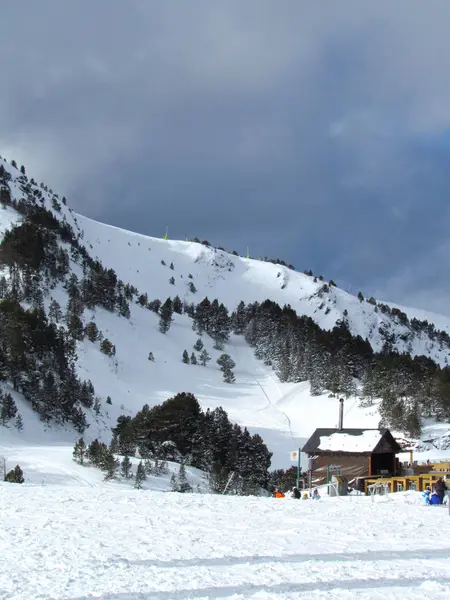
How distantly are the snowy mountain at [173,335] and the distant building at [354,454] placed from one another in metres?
16.6

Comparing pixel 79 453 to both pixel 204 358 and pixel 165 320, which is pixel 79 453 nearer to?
pixel 204 358

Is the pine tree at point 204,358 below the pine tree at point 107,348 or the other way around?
the other way around

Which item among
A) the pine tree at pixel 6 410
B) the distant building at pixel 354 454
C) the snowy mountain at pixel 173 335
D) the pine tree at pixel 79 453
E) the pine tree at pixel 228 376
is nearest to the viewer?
the pine tree at pixel 79 453

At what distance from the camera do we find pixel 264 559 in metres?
8.84

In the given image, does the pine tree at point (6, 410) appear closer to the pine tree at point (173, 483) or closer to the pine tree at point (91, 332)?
the pine tree at point (173, 483)

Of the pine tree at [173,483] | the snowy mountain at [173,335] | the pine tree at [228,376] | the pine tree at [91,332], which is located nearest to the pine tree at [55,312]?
the snowy mountain at [173,335]

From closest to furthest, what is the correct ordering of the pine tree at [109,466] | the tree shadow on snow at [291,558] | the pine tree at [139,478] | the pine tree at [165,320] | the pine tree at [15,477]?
1. the tree shadow on snow at [291,558]
2. the pine tree at [15,477]
3. the pine tree at [139,478]
4. the pine tree at [109,466]
5. the pine tree at [165,320]

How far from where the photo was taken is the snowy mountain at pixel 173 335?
6315cm

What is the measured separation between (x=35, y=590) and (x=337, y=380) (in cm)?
7098

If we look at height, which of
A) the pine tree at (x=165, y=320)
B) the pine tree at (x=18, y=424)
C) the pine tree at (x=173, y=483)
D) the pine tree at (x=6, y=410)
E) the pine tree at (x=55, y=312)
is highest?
the pine tree at (x=165, y=320)

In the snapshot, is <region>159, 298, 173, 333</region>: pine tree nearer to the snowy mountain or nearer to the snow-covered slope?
the snowy mountain

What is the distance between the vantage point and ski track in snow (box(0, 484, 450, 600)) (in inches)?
280

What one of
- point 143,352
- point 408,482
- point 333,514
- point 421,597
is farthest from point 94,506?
point 143,352

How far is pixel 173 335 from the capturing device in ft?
325
